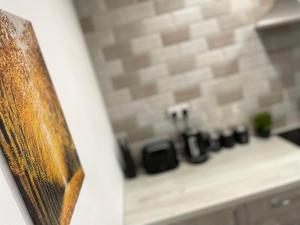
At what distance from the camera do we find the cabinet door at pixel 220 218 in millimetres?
1494

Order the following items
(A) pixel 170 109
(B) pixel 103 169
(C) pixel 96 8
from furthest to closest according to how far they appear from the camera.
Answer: (A) pixel 170 109
(C) pixel 96 8
(B) pixel 103 169

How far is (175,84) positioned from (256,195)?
38.2 inches

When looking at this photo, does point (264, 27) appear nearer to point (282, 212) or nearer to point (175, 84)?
point (175, 84)

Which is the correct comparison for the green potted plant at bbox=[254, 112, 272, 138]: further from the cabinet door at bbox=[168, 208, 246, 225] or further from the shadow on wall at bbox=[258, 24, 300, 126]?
the cabinet door at bbox=[168, 208, 246, 225]

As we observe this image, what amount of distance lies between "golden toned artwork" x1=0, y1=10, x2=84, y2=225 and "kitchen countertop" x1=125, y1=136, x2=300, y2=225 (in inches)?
30.7

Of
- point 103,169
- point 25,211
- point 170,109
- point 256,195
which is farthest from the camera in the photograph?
point 170,109

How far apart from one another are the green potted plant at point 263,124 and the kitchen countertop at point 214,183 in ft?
0.25

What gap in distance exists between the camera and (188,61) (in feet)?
6.91

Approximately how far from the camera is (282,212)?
5.20 feet

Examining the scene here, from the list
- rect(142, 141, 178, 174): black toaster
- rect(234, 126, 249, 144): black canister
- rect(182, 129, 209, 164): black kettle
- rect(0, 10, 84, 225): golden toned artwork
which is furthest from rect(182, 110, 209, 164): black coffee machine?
rect(0, 10, 84, 225): golden toned artwork

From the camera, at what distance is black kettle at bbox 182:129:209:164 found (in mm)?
1997

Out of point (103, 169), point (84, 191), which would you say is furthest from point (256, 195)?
point (84, 191)

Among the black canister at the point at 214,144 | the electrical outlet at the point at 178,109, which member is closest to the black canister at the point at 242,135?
the black canister at the point at 214,144

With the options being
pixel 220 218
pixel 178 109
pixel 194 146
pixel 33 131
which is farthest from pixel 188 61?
pixel 33 131
